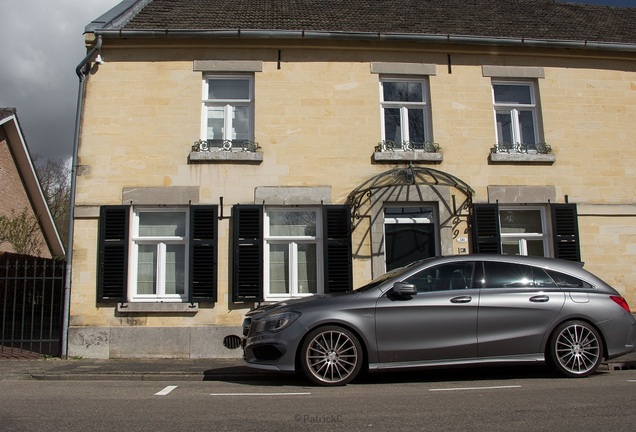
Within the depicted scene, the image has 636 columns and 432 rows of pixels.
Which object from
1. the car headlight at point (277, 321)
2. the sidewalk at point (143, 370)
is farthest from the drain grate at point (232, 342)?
the car headlight at point (277, 321)

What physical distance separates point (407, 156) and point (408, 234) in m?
1.49

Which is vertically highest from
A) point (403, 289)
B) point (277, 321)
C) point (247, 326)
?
point (403, 289)

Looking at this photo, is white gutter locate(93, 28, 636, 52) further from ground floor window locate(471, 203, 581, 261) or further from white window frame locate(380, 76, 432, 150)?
ground floor window locate(471, 203, 581, 261)

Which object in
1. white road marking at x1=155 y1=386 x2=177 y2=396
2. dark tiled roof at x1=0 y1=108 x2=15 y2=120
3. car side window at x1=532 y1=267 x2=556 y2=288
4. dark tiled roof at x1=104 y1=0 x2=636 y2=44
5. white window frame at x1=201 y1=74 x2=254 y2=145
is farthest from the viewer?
dark tiled roof at x1=0 y1=108 x2=15 y2=120

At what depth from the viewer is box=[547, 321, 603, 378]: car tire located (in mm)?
6891

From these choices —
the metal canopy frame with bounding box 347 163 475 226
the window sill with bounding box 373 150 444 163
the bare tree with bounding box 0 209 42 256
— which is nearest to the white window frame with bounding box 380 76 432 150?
the window sill with bounding box 373 150 444 163

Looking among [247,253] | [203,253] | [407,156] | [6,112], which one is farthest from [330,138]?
[6,112]

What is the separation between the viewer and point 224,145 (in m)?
10.8

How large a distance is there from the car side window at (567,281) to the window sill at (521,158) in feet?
13.7

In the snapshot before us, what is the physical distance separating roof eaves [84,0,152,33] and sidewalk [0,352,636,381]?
6232mm

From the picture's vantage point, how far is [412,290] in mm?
6680

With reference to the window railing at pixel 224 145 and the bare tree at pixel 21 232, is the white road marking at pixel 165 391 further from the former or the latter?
the bare tree at pixel 21 232

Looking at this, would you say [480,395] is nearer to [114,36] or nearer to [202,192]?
[202,192]

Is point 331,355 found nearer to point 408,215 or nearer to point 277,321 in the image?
point 277,321
